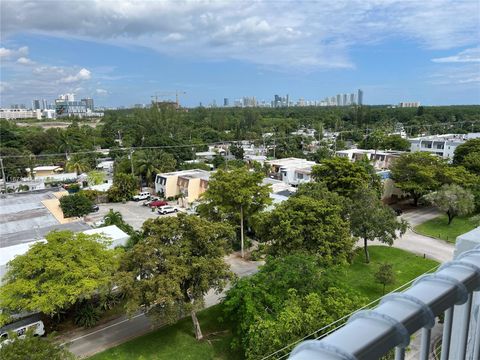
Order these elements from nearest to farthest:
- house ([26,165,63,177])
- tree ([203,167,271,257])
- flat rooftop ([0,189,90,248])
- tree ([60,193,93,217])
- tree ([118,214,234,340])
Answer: tree ([118,214,234,340]) < flat rooftop ([0,189,90,248]) < tree ([203,167,271,257]) < tree ([60,193,93,217]) < house ([26,165,63,177])

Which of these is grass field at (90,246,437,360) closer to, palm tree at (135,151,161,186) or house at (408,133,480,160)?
palm tree at (135,151,161,186)

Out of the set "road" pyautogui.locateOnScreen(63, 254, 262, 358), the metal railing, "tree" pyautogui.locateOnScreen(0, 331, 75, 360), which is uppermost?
the metal railing

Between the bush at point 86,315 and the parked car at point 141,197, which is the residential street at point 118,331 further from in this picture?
the parked car at point 141,197

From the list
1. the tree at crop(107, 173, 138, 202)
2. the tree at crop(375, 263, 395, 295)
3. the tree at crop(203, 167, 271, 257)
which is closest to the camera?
the tree at crop(375, 263, 395, 295)

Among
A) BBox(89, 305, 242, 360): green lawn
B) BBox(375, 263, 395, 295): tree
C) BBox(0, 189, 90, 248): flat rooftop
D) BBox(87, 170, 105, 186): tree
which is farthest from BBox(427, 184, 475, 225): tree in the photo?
BBox(87, 170, 105, 186): tree

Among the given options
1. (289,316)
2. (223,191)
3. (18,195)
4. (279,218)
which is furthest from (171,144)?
(289,316)

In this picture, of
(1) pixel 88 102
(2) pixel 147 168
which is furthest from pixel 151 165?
(1) pixel 88 102

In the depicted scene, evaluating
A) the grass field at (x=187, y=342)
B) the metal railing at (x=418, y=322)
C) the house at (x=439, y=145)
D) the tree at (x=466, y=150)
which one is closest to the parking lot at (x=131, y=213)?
the grass field at (x=187, y=342)
